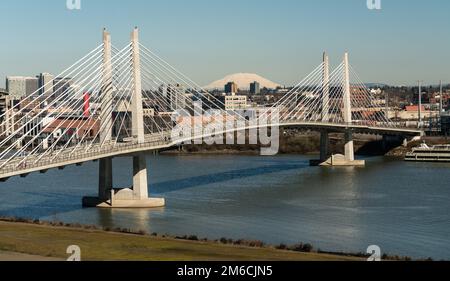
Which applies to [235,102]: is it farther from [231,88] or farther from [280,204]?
[280,204]

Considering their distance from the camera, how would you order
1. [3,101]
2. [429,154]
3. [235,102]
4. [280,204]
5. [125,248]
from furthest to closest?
1. [235,102]
2. [3,101]
3. [429,154]
4. [280,204]
5. [125,248]

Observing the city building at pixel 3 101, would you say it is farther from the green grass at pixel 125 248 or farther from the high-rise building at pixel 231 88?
the high-rise building at pixel 231 88

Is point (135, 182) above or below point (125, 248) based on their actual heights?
above

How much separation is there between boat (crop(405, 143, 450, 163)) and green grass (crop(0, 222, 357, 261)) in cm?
2565

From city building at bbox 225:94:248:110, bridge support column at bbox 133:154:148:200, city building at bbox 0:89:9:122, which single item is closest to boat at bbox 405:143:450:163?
bridge support column at bbox 133:154:148:200

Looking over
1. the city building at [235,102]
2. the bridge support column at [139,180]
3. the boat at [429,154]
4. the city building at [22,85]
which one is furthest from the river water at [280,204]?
the city building at [22,85]

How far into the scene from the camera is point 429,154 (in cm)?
4050

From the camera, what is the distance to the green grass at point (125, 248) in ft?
44.5

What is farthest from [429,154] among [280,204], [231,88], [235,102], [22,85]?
[231,88]

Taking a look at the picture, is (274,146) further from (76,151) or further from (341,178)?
(76,151)

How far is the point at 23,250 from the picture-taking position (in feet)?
45.1

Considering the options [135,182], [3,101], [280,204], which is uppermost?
[3,101]

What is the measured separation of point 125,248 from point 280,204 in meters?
8.95

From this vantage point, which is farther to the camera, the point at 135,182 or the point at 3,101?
the point at 3,101
